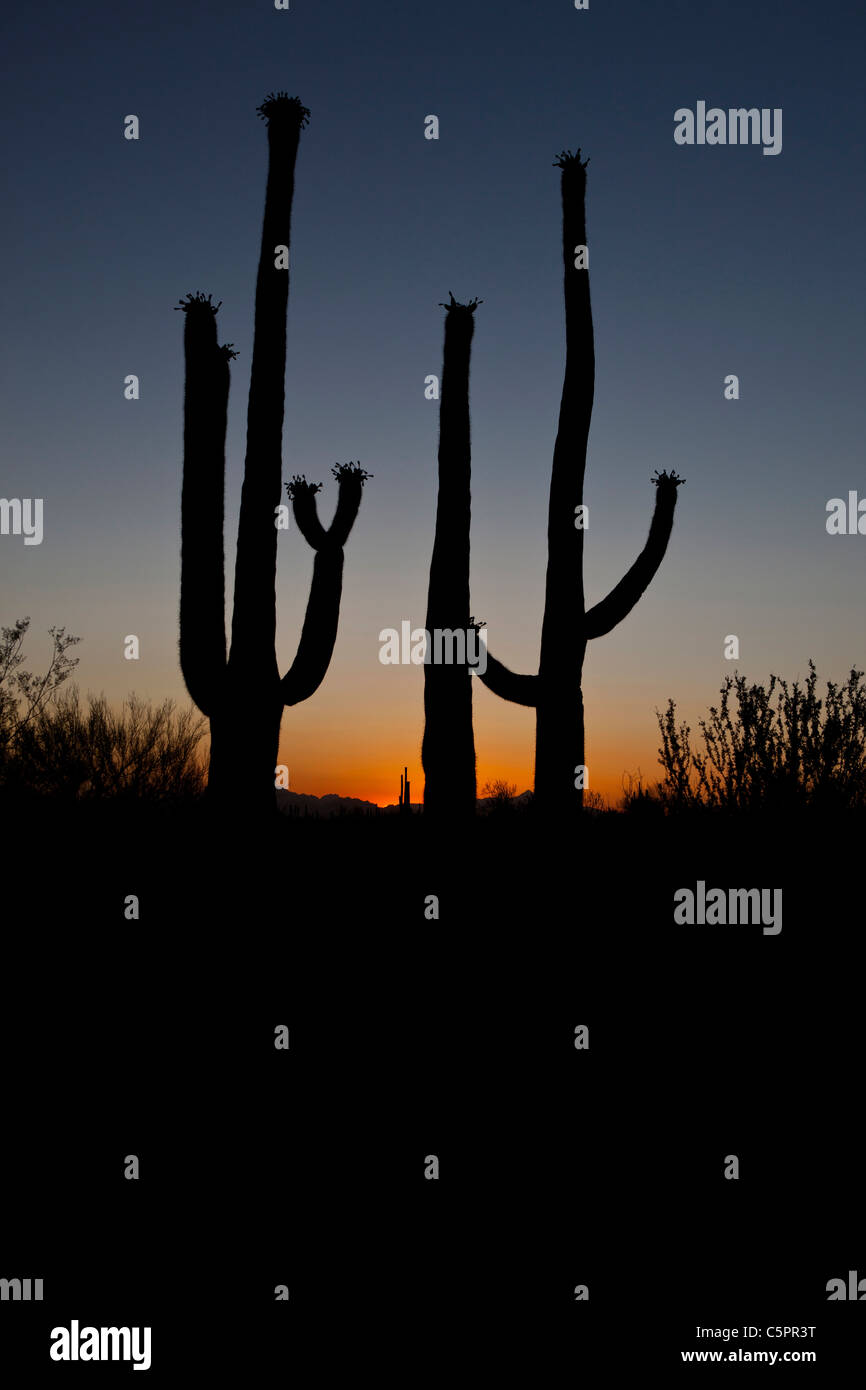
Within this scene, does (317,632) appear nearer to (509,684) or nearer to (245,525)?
(245,525)

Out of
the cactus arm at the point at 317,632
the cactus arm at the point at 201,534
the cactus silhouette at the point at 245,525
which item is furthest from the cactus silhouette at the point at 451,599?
the cactus arm at the point at 201,534

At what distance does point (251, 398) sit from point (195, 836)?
477cm

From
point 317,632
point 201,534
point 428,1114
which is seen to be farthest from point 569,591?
point 428,1114

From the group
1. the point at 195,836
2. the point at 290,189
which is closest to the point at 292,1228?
the point at 195,836

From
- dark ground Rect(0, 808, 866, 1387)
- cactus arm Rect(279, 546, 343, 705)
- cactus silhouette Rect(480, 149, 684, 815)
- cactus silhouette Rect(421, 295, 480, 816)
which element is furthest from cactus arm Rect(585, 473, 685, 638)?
cactus arm Rect(279, 546, 343, 705)

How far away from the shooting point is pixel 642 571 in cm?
956

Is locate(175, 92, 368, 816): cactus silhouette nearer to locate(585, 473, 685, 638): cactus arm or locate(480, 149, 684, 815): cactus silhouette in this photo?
locate(480, 149, 684, 815): cactus silhouette

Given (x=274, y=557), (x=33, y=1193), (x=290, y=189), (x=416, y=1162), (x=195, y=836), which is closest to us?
(x=33, y=1193)

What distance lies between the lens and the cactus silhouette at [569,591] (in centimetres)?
868

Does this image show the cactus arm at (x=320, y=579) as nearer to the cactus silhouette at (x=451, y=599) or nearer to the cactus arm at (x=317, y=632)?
the cactus arm at (x=317, y=632)

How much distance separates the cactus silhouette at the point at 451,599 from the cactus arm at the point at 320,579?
1.07 m

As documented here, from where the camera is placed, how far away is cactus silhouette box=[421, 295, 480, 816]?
898cm

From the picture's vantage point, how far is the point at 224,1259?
399 cm
